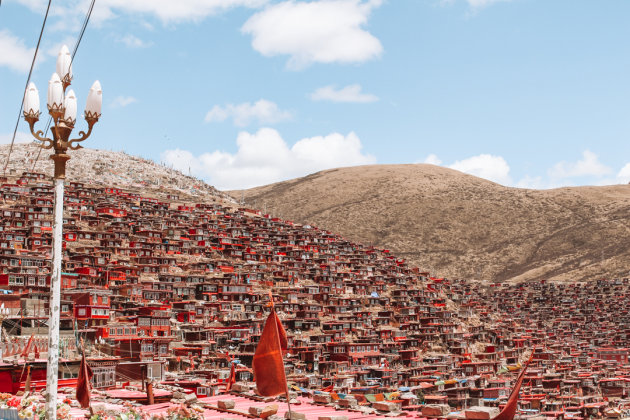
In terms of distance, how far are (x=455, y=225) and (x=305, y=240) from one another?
219 feet

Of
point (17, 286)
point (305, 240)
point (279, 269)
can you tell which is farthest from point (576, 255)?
point (17, 286)

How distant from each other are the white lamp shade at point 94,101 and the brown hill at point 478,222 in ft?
363

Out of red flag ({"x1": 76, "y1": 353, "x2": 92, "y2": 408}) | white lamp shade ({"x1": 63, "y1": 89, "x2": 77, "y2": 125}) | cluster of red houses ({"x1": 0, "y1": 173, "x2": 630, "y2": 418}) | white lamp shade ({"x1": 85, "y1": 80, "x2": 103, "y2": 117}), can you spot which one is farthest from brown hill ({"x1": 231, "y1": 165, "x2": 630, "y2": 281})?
white lamp shade ({"x1": 63, "y1": 89, "x2": 77, "y2": 125})

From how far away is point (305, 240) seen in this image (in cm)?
9044

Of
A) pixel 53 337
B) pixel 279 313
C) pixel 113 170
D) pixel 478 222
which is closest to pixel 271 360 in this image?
pixel 53 337

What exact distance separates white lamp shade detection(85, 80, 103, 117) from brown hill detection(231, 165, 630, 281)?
110658 millimetres

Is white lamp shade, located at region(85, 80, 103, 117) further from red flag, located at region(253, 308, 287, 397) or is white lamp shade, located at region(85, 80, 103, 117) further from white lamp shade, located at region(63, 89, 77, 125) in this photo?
red flag, located at region(253, 308, 287, 397)

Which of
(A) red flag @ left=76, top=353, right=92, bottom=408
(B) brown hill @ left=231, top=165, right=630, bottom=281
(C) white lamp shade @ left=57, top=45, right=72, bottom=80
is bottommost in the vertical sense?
(A) red flag @ left=76, top=353, right=92, bottom=408

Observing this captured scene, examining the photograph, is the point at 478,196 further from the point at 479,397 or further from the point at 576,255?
the point at 479,397

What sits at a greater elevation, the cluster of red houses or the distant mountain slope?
the distant mountain slope

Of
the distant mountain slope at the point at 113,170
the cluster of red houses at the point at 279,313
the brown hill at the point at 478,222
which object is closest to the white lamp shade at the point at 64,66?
the cluster of red houses at the point at 279,313

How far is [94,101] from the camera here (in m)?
8.89

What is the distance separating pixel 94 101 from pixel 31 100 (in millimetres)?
791

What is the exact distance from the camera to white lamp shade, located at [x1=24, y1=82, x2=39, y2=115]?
8.62 meters
